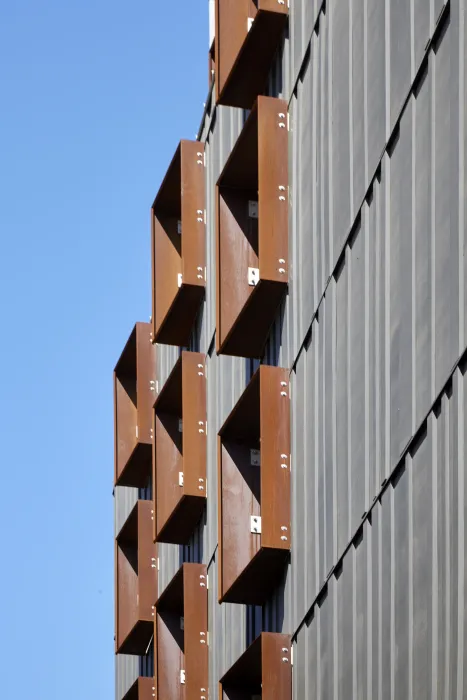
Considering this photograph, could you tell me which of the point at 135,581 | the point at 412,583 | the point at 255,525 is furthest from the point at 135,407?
the point at 412,583

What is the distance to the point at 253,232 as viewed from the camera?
21531 mm

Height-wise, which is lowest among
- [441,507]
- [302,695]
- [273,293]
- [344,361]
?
[302,695]

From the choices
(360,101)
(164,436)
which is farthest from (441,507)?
(164,436)

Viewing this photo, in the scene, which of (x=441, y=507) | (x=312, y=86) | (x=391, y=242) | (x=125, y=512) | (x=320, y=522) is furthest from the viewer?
(x=125, y=512)

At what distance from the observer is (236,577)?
19.8m

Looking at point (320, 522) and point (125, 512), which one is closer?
point (320, 522)

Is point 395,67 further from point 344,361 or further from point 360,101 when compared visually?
point 344,361

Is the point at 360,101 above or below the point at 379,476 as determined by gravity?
above

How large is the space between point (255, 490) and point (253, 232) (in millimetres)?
3414

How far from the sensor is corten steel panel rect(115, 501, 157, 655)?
2977cm

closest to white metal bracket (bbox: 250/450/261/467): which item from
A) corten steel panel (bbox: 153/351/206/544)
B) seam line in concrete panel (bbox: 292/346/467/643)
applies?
seam line in concrete panel (bbox: 292/346/467/643)

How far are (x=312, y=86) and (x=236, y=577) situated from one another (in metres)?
5.95

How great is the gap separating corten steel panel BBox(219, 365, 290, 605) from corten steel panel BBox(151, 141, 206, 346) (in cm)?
497

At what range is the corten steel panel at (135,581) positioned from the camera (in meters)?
29.8
